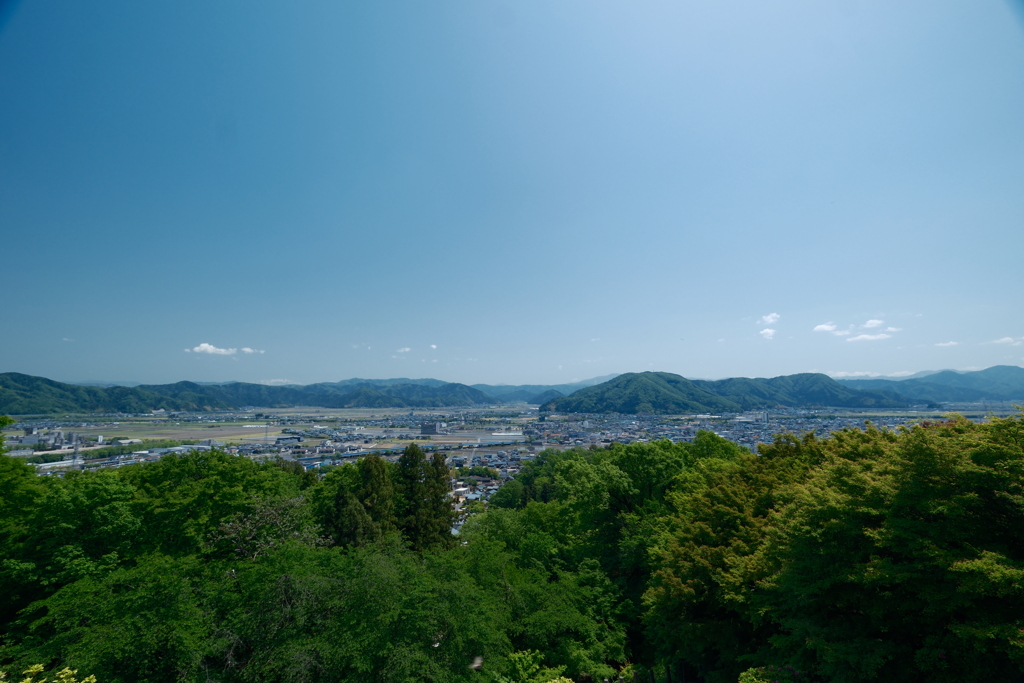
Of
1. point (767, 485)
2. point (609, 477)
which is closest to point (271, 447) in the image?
point (609, 477)

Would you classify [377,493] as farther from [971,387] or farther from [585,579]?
[971,387]

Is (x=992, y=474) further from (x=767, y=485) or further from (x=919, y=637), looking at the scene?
(x=767, y=485)

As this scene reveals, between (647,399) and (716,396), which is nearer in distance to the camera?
(647,399)

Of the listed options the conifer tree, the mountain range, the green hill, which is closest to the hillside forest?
the conifer tree

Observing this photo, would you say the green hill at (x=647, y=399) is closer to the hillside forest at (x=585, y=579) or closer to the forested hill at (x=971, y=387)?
the forested hill at (x=971, y=387)

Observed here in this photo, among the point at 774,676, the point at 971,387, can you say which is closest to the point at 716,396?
the point at 971,387

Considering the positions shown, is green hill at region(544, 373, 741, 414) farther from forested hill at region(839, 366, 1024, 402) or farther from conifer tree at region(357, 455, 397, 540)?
conifer tree at region(357, 455, 397, 540)

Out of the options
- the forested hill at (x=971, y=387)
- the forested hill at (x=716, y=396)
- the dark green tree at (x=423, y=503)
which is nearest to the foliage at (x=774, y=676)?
the dark green tree at (x=423, y=503)
